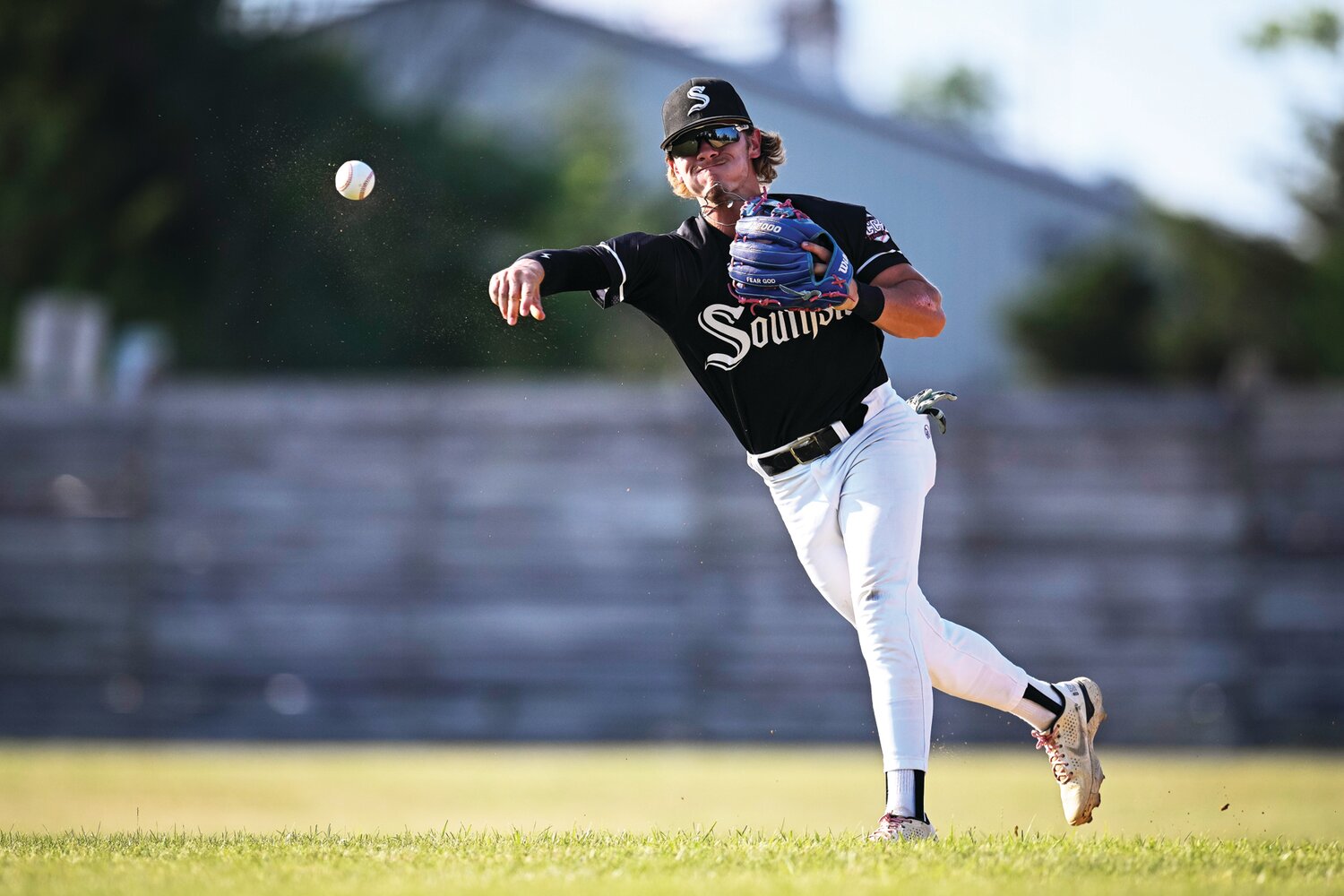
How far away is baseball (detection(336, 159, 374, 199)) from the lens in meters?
6.07

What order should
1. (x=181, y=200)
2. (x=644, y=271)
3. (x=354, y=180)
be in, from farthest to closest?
(x=181, y=200) → (x=354, y=180) → (x=644, y=271)

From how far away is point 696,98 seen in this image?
5.13m

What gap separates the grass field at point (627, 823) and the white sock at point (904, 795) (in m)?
0.13

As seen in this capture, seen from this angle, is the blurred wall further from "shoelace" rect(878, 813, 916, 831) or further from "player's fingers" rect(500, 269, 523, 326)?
"player's fingers" rect(500, 269, 523, 326)

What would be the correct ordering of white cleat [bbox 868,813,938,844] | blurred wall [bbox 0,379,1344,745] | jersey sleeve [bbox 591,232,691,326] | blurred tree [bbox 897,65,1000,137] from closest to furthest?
white cleat [bbox 868,813,938,844]
jersey sleeve [bbox 591,232,691,326]
blurred wall [bbox 0,379,1344,745]
blurred tree [bbox 897,65,1000,137]

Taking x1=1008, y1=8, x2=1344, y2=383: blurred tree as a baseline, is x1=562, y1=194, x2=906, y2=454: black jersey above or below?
below

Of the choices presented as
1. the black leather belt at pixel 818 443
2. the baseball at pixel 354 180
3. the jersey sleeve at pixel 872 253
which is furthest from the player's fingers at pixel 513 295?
the baseball at pixel 354 180

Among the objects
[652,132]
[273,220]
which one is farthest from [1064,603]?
[652,132]

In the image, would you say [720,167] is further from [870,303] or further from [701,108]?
[870,303]

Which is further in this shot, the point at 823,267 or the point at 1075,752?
the point at 1075,752

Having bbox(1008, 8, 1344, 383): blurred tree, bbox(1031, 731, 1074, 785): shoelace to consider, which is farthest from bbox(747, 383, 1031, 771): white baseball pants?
bbox(1008, 8, 1344, 383): blurred tree

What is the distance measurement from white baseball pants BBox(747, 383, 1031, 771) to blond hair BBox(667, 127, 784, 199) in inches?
33.5

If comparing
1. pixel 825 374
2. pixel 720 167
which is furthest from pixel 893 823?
pixel 720 167

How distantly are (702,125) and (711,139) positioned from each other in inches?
3.1
